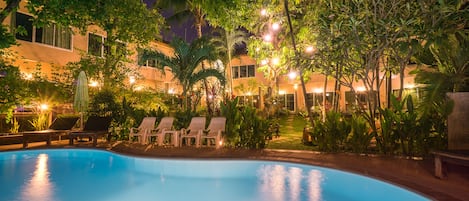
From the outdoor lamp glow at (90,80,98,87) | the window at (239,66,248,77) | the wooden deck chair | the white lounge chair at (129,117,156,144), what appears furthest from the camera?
the window at (239,66,248,77)

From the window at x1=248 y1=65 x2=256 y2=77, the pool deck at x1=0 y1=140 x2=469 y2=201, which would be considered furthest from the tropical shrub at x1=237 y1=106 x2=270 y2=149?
the window at x1=248 y1=65 x2=256 y2=77

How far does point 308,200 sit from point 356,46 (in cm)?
492

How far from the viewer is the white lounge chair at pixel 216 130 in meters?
9.41

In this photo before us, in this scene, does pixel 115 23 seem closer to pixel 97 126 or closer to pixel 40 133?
pixel 97 126

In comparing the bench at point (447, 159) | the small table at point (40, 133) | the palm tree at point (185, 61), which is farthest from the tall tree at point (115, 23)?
Answer: the bench at point (447, 159)

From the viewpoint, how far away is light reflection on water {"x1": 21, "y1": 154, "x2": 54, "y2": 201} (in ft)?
18.5

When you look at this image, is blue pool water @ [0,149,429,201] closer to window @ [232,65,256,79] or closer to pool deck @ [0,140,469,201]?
pool deck @ [0,140,469,201]

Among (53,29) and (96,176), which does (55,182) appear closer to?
(96,176)

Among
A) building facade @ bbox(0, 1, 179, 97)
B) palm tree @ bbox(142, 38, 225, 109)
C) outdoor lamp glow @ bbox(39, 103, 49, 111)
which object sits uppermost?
building facade @ bbox(0, 1, 179, 97)

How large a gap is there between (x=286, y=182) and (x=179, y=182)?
7.70 feet

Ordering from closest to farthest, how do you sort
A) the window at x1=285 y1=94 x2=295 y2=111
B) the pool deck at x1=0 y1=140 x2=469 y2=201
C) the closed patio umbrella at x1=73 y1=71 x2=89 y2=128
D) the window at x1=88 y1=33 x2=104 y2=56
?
the pool deck at x1=0 y1=140 x2=469 y2=201 → the closed patio umbrella at x1=73 y1=71 x2=89 y2=128 → the window at x1=88 y1=33 x2=104 y2=56 → the window at x1=285 y1=94 x2=295 y2=111

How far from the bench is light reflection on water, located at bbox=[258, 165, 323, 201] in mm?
2100

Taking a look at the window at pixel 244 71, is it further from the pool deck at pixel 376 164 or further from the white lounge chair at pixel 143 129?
the pool deck at pixel 376 164

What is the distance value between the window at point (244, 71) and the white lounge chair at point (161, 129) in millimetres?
19993
